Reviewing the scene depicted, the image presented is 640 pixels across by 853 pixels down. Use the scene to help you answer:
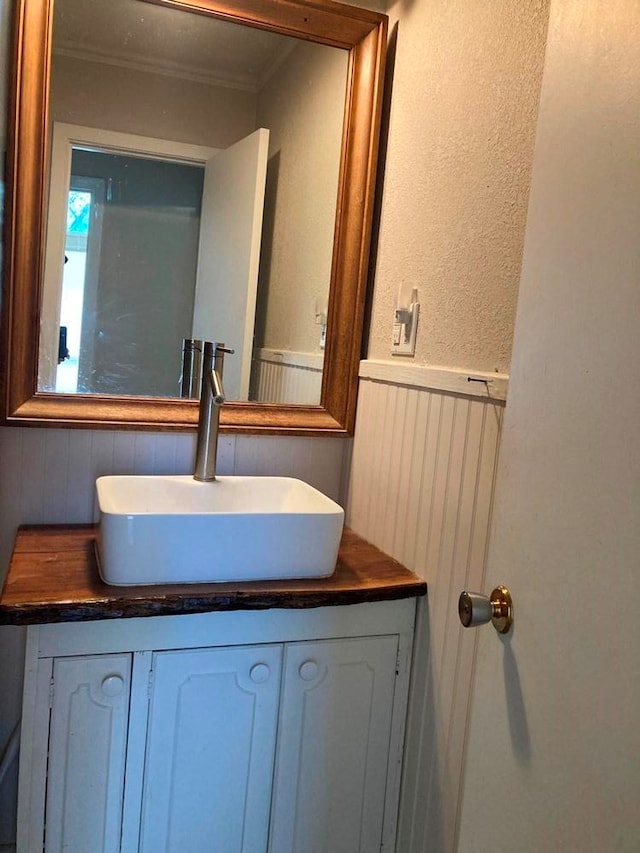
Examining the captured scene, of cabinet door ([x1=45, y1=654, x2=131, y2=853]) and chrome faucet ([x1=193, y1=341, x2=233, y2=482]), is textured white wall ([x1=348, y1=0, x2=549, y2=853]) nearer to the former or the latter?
chrome faucet ([x1=193, y1=341, x2=233, y2=482])

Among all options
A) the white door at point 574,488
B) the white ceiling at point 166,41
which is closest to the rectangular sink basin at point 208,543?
the white door at point 574,488

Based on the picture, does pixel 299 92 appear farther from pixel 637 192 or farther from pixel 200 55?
pixel 637 192

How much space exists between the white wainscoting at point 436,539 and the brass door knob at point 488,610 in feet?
0.87

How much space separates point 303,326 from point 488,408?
0.62m

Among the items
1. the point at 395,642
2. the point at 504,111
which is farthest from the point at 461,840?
the point at 504,111

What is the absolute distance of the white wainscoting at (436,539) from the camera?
1.14 metres

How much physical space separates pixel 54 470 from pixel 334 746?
2.53 feet

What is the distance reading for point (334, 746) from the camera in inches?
50.5

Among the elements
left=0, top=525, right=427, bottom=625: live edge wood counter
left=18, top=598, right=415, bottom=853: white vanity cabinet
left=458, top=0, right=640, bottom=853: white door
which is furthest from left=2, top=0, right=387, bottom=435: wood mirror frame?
left=458, top=0, right=640, bottom=853: white door

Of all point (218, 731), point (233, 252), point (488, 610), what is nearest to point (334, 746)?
point (218, 731)

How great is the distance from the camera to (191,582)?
3.89ft

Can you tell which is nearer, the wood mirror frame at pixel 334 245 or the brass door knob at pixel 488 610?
the brass door knob at pixel 488 610

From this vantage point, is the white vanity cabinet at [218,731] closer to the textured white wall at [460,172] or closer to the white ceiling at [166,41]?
the textured white wall at [460,172]

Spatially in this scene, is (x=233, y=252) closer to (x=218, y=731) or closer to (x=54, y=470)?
(x=54, y=470)
